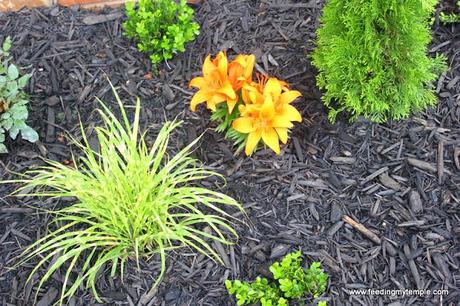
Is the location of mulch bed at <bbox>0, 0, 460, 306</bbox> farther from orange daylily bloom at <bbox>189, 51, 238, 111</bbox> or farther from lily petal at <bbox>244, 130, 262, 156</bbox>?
orange daylily bloom at <bbox>189, 51, 238, 111</bbox>

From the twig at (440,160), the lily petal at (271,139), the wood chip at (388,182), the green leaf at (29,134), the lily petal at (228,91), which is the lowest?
the wood chip at (388,182)

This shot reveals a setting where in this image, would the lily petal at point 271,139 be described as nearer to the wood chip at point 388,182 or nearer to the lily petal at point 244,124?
the lily petal at point 244,124

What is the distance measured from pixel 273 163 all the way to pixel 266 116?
0.36m

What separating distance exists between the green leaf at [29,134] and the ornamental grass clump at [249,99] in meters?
0.88

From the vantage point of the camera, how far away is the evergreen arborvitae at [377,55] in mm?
2580

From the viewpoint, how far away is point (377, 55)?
2.63m

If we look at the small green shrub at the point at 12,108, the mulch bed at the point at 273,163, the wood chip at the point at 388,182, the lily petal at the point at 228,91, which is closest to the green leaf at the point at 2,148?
the small green shrub at the point at 12,108

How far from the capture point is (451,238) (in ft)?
8.56

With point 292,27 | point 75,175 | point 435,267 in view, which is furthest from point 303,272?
point 292,27

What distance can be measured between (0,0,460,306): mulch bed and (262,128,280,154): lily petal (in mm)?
210

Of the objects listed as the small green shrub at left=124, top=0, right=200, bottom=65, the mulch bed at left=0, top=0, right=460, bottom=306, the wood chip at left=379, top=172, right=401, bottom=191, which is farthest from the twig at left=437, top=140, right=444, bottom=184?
the small green shrub at left=124, top=0, right=200, bottom=65

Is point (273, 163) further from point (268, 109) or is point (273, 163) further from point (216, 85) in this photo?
point (216, 85)

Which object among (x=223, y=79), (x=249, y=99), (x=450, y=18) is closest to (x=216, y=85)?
(x=223, y=79)

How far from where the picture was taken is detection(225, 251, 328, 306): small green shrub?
2350mm
